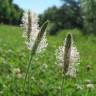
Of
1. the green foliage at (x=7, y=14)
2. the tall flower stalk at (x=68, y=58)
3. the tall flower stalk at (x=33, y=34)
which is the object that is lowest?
the tall flower stalk at (x=68, y=58)

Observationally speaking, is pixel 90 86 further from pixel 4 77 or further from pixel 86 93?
pixel 4 77

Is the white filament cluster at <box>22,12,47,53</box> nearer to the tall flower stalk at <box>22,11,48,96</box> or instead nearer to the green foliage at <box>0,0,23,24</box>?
the tall flower stalk at <box>22,11,48,96</box>

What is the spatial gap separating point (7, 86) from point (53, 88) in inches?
25.5

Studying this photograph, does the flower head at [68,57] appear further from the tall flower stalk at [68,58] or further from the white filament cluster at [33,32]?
the white filament cluster at [33,32]

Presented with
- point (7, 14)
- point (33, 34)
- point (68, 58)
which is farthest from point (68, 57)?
point (7, 14)

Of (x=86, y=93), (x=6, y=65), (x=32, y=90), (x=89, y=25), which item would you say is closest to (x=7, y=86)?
(x=32, y=90)

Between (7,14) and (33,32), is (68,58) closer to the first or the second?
(33,32)

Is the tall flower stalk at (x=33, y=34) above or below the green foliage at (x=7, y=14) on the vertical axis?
below

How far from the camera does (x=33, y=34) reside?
13.0ft

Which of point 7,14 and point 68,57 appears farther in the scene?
point 7,14

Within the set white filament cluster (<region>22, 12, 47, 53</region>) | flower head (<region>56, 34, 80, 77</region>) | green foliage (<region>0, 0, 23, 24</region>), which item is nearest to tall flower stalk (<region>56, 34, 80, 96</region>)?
flower head (<region>56, 34, 80, 77</region>)

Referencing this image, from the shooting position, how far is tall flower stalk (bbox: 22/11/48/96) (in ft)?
12.3

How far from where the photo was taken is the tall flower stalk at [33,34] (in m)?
3.74

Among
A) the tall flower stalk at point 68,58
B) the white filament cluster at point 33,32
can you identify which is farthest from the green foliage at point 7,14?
the tall flower stalk at point 68,58
